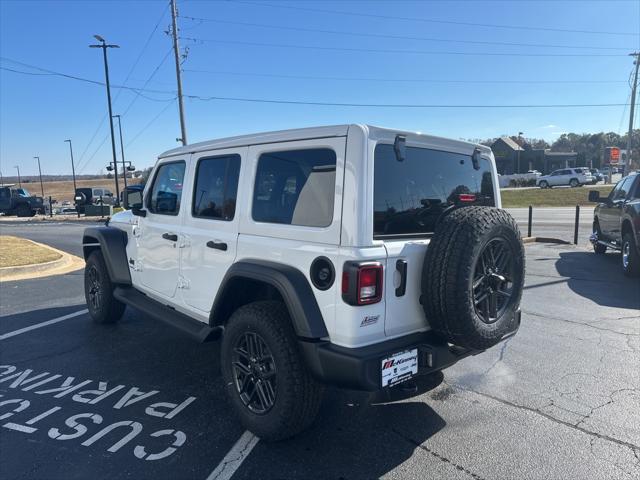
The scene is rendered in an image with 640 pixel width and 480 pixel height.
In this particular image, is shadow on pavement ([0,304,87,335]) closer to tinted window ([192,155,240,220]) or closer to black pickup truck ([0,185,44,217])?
tinted window ([192,155,240,220])

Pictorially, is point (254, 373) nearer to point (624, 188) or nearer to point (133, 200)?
point (133, 200)

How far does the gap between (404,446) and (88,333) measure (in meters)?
4.00

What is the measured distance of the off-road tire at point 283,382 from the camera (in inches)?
112

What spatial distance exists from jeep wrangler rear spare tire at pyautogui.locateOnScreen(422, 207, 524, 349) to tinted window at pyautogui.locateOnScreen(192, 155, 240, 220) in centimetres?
154

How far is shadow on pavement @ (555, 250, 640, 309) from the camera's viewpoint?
657cm

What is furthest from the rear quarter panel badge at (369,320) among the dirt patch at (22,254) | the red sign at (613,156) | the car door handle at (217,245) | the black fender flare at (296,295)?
the red sign at (613,156)

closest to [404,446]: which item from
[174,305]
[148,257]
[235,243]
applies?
[235,243]

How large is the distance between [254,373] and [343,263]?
1074 mm

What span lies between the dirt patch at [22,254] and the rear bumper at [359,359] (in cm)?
890

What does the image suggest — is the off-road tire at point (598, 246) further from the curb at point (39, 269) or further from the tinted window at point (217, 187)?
the curb at point (39, 269)

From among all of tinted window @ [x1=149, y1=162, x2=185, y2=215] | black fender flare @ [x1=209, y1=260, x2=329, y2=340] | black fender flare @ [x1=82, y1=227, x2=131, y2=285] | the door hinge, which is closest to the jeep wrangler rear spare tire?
black fender flare @ [x1=209, y1=260, x2=329, y2=340]

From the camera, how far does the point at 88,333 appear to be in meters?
5.42

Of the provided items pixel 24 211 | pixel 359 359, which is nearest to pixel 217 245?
pixel 359 359

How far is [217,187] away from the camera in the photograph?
12.2 ft
